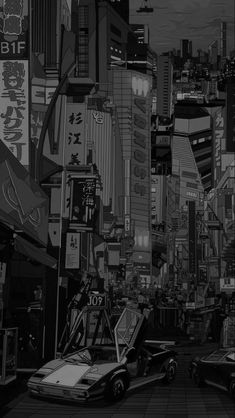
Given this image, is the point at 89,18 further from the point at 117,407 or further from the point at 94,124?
the point at 117,407

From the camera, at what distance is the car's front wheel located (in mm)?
12211

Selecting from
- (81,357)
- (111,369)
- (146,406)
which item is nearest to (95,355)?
(81,357)

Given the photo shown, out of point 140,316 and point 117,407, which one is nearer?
point 117,407

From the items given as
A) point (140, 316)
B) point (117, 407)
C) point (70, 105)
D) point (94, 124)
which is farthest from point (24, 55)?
point (94, 124)

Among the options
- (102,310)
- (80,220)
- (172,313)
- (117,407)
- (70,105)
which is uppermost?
(70,105)

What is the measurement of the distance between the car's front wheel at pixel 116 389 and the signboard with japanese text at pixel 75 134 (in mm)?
14598

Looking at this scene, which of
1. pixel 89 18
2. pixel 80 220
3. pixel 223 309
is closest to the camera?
pixel 80 220

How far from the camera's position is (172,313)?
1927 inches

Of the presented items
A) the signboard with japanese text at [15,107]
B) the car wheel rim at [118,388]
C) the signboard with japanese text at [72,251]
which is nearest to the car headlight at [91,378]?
the car wheel rim at [118,388]

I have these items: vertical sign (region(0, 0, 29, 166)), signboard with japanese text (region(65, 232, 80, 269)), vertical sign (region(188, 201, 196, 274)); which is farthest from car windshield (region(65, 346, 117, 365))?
vertical sign (region(188, 201, 196, 274))

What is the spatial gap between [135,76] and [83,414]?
490ft

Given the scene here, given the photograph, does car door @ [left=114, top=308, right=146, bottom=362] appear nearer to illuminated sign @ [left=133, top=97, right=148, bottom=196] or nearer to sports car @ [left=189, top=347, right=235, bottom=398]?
sports car @ [left=189, top=347, right=235, bottom=398]

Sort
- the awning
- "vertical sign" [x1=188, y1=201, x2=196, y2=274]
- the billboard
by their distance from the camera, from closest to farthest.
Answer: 1. the awning
2. "vertical sign" [x1=188, y1=201, x2=196, y2=274]
3. the billboard

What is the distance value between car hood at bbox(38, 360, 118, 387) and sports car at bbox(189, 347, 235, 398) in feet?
8.70
